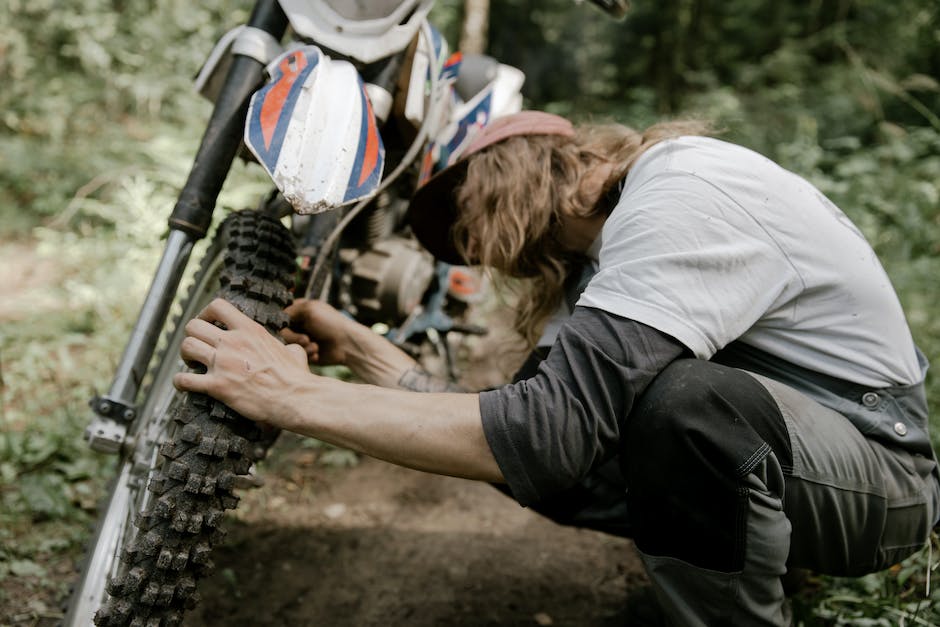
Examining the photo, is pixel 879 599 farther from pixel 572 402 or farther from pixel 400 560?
pixel 400 560

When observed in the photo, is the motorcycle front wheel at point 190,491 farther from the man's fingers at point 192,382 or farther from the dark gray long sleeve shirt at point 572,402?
the dark gray long sleeve shirt at point 572,402

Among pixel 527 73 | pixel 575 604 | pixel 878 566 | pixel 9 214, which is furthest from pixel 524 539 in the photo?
pixel 527 73

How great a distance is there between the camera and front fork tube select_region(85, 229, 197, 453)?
1.39m

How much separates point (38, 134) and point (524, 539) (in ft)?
18.5

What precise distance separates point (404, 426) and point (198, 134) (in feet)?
17.5

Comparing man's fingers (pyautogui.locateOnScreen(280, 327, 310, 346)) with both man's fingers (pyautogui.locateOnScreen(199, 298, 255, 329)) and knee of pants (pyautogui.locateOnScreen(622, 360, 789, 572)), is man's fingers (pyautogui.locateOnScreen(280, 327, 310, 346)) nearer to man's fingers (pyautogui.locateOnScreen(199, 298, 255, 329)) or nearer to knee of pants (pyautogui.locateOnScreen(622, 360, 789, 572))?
man's fingers (pyautogui.locateOnScreen(199, 298, 255, 329))

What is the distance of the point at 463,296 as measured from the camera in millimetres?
2682

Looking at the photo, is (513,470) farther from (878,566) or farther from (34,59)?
(34,59)

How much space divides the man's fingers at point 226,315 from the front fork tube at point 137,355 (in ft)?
0.88

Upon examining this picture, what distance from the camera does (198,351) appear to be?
1.12m

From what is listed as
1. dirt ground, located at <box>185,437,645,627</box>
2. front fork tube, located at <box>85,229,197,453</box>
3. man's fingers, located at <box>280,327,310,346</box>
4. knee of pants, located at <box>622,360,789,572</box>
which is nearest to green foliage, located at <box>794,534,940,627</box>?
dirt ground, located at <box>185,437,645,627</box>

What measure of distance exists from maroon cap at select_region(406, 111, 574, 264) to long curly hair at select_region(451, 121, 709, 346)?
0.06 ft

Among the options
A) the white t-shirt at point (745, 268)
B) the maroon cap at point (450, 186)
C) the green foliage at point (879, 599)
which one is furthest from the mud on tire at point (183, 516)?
the green foliage at point (879, 599)

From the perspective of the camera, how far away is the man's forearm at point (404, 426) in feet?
3.61
